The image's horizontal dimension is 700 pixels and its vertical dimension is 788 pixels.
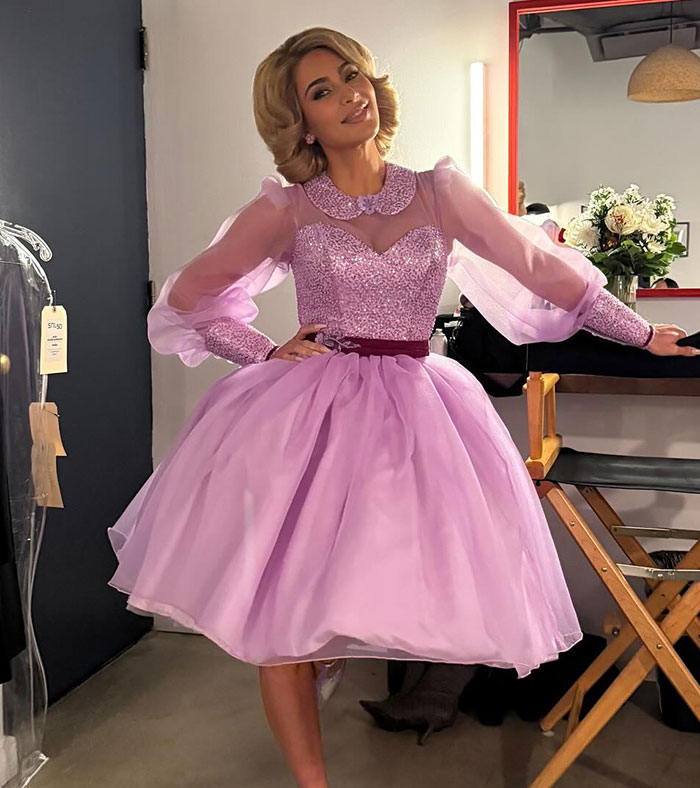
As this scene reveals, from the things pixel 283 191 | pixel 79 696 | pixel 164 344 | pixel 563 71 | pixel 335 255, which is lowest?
pixel 79 696

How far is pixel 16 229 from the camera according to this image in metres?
2.19

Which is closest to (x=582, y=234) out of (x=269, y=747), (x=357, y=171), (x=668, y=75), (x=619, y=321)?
(x=668, y=75)

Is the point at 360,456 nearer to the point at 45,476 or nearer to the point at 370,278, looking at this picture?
the point at 370,278

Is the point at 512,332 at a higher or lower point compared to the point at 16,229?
lower

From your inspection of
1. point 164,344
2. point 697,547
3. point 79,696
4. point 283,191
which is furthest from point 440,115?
point 79,696

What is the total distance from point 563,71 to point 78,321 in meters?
1.56

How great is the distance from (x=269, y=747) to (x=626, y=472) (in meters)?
1.14

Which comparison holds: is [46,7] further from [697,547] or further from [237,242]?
[697,547]

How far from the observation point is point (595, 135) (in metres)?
2.69

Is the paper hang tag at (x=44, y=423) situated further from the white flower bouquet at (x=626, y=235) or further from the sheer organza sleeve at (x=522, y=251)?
the white flower bouquet at (x=626, y=235)

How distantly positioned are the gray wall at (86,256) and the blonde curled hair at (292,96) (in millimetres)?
801

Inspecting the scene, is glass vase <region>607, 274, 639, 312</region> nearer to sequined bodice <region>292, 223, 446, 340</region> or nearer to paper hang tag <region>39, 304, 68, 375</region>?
sequined bodice <region>292, 223, 446, 340</region>

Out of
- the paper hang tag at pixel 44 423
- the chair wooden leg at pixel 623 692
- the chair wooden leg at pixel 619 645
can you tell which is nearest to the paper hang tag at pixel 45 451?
the paper hang tag at pixel 44 423

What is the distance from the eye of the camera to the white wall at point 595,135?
8.66 ft
